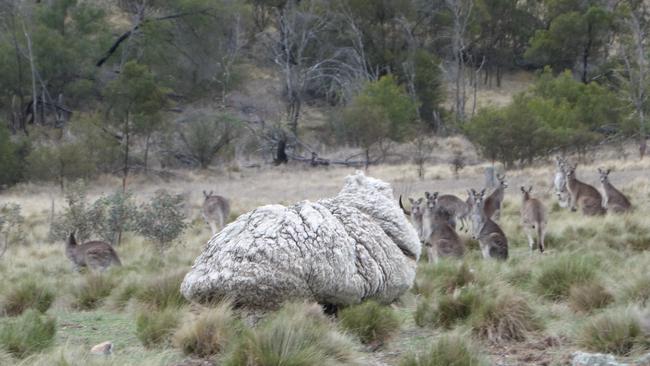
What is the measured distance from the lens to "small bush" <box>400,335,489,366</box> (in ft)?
20.9

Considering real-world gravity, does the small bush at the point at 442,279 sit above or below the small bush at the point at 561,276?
below

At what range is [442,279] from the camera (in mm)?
10734

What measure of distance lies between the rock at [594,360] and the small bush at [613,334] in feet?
1.73

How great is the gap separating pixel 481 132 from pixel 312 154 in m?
9.97

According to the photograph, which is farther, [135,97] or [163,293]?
[135,97]

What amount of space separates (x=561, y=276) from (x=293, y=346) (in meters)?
4.36

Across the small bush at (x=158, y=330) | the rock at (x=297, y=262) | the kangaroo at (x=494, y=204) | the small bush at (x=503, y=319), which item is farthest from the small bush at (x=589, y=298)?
the kangaroo at (x=494, y=204)

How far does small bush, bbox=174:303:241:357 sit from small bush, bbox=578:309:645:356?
2.77 m

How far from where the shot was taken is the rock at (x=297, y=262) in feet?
26.3

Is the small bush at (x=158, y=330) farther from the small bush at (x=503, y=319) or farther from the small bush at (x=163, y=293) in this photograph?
the small bush at (x=503, y=319)

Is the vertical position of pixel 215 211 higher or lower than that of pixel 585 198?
lower

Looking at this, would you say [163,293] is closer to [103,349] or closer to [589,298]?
[103,349]

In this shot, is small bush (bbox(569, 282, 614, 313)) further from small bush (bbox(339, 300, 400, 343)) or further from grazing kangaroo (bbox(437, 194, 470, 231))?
grazing kangaroo (bbox(437, 194, 470, 231))

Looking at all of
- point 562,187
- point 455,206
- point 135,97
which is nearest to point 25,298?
point 455,206
